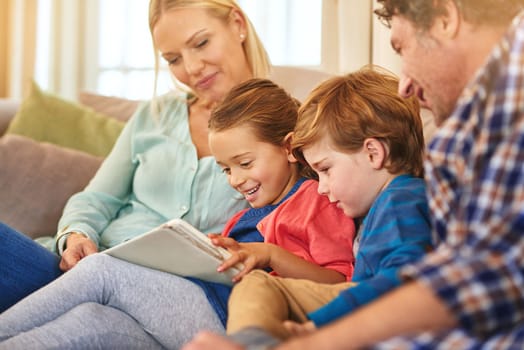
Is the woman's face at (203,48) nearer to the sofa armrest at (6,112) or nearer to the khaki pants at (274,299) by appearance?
the khaki pants at (274,299)

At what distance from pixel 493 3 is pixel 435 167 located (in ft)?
0.81

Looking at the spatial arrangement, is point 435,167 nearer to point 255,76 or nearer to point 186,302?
point 186,302

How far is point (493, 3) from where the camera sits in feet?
3.59

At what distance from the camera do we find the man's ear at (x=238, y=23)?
2.12m

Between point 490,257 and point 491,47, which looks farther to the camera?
point 491,47

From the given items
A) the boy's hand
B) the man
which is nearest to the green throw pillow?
the boy's hand

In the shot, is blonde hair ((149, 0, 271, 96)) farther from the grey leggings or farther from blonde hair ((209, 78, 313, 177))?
the grey leggings

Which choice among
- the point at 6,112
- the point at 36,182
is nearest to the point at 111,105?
the point at 6,112

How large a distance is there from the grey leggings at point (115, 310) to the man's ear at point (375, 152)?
41 centimetres

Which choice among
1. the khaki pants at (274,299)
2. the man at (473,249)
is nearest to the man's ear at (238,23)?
the khaki pants at (274,299)

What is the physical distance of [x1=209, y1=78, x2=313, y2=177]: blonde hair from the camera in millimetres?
1709

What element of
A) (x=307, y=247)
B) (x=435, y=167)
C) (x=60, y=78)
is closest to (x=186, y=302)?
(x=307, y=247)

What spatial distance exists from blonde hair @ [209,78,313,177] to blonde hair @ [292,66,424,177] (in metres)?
0.18

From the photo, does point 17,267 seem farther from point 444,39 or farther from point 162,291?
point 444,39
